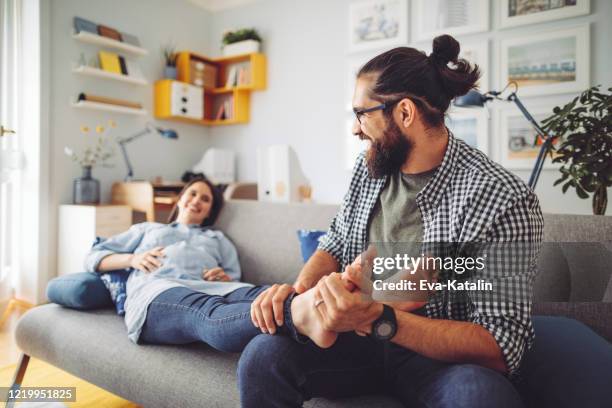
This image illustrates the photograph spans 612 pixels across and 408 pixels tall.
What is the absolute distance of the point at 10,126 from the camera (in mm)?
3291

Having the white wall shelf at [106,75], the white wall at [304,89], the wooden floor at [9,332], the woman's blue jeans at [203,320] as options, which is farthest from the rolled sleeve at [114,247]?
the white wall at [304,89]

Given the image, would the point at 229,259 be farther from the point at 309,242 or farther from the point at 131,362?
the point at 131,362

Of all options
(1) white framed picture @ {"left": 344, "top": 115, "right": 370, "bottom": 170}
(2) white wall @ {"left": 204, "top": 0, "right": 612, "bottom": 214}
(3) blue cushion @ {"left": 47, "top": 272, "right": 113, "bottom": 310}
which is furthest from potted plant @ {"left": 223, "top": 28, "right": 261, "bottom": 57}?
(3) blue cushion @ {"left": 47, "top": 272, "right": 113, "bottom": 310}

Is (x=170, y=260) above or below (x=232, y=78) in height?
below

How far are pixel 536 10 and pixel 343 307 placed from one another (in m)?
3.09

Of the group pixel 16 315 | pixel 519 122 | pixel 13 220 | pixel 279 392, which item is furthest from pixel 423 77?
pixel 13 220

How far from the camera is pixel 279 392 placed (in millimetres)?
911

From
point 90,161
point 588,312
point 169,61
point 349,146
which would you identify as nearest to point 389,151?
point 588,312

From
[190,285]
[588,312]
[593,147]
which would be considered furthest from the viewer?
[593,147]

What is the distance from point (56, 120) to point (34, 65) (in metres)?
0.40

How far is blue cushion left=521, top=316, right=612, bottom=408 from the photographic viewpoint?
898mm

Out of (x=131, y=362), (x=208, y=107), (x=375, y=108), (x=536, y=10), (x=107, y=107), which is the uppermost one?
(x=536, y=10)

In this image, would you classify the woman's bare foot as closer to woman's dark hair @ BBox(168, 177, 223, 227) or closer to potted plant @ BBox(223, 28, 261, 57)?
woman's dark hair @ BBox(168, 177, 223, 227)

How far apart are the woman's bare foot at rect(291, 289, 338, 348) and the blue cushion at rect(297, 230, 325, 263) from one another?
0.71 metres
